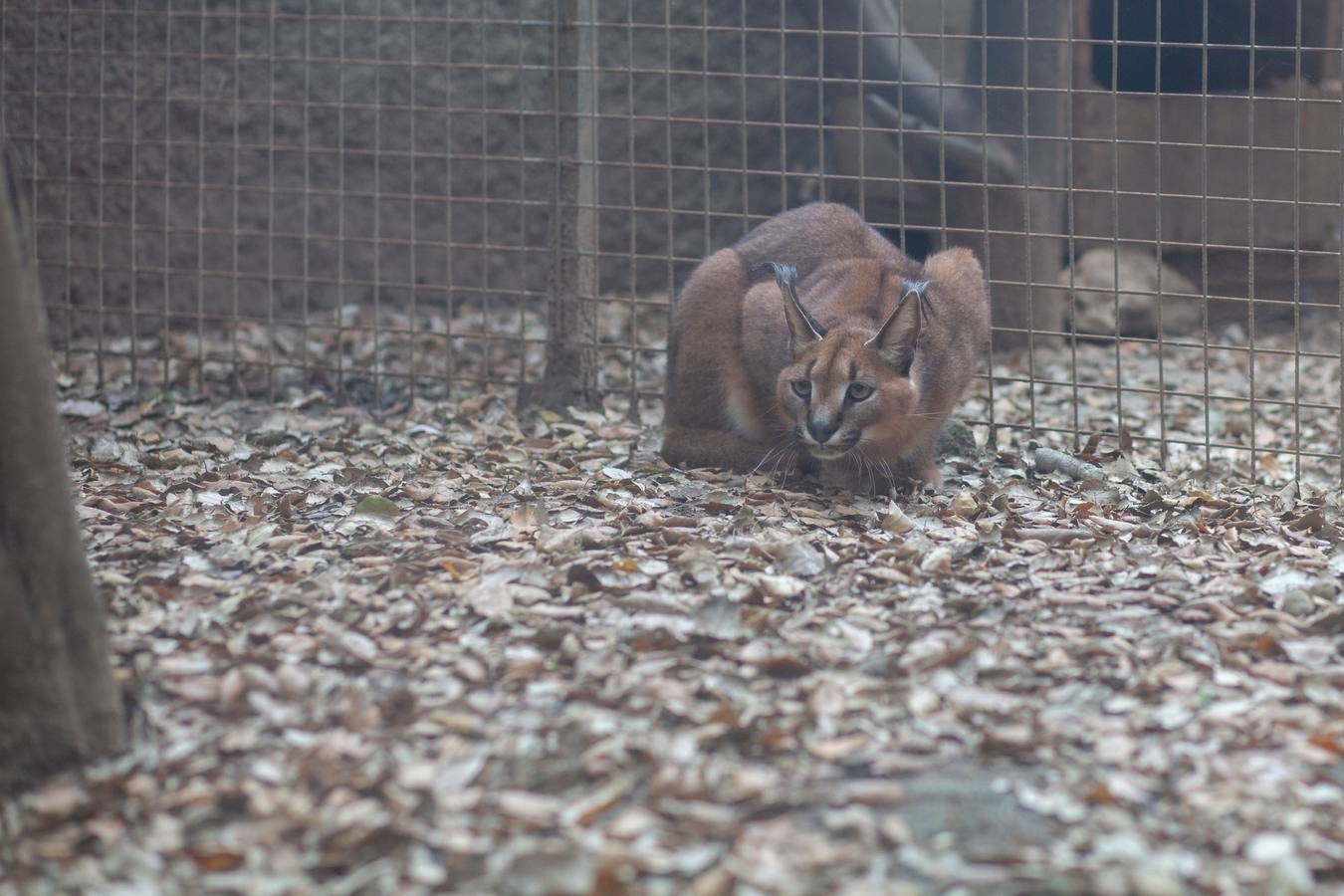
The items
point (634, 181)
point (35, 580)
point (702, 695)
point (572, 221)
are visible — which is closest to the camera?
point (35, 580)

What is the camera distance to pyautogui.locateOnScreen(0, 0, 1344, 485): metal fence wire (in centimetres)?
799

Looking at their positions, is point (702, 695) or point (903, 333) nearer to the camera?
point (702, 695)

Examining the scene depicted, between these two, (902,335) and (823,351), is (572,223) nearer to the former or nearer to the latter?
(823,351)

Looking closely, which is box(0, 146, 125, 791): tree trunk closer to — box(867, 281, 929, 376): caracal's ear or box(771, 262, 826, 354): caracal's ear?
box(771, 262, 826, 354): caracal's ear

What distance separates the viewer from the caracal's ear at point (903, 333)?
5328 mm

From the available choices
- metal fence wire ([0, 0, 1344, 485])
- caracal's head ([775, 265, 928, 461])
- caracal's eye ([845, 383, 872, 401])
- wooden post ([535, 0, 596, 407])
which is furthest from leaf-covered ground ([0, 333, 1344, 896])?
metal fence wire ([0, 0, 1344, 485])

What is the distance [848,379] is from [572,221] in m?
2.20

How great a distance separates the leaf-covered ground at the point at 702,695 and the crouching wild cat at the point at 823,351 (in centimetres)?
29

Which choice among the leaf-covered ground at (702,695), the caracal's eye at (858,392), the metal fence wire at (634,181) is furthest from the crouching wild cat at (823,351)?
the metal fence wire at (634,181)

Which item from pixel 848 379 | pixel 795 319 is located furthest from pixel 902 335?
pixel 795 319

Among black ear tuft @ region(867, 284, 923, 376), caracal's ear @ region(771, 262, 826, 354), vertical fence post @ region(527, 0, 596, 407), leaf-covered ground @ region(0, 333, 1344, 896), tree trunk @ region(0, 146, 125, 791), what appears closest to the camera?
leaf-covered ground @ region(0, 333, 1344, 896)

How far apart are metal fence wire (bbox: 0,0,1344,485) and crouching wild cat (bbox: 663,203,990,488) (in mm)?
1155

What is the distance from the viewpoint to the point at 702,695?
12.3 ft

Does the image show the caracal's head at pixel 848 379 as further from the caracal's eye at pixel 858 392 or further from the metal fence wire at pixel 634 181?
the metal fence wire at pixel 634 181
